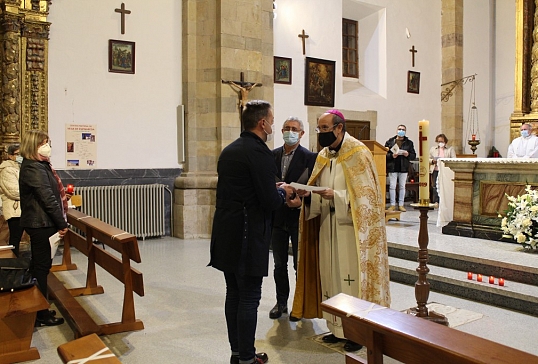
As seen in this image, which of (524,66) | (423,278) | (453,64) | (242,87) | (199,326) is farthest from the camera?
(453,64)

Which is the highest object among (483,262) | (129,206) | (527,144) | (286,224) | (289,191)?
(527,144)

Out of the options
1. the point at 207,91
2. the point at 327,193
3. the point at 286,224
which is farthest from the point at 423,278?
the point at 207,91

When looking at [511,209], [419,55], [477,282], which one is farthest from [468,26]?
[477,282]

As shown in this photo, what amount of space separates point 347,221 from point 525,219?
2.81 m

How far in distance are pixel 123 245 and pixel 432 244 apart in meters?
3.77

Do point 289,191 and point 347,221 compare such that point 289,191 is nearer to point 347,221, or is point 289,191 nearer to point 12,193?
point 347,221

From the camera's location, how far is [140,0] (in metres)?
8.29

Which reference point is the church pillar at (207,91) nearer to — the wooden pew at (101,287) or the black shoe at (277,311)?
the wooden pew at (101,287)

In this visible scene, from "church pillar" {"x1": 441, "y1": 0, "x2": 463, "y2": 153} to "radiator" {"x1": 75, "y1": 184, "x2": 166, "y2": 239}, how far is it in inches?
311

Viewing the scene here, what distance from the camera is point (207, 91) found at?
8.56 meters

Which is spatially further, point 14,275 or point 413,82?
point 413,82

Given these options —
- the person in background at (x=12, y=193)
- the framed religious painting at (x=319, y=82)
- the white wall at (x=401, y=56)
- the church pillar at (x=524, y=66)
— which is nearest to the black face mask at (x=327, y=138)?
the person in background at (x=12, y=193)

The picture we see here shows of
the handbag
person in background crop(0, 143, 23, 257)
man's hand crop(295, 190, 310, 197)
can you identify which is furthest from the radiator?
man's hand crop(295, 190, 310, 197)

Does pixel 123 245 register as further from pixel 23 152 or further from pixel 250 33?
pixel 250 33
